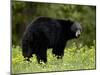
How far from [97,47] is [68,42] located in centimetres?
41

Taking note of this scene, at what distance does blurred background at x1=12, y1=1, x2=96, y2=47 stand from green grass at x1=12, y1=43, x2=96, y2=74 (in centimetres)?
10

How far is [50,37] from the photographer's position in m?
2.61

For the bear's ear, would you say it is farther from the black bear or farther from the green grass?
the green grass

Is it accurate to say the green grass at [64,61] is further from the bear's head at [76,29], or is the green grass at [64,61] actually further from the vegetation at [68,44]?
the bear's head at [76,29]

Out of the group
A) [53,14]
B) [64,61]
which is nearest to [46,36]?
[53,14]

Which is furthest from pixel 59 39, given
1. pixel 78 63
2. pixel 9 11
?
pixel 9 11

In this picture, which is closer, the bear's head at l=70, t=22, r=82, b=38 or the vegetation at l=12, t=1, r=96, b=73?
the vegetation at l=12, t=1, r=96, b=73

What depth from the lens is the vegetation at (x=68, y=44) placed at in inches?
97.7

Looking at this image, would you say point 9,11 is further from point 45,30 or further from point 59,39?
point 59,39

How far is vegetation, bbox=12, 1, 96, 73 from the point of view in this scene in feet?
8.14

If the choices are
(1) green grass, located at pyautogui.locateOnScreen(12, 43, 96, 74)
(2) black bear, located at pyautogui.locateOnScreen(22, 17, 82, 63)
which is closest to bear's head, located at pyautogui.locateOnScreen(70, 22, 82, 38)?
(2) black bear, located at pyautogui.locateOnScreen(22, 17, 82, 63)

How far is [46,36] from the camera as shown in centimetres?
260

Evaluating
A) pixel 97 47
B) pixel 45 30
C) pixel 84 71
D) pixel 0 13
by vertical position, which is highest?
pixel 0 13

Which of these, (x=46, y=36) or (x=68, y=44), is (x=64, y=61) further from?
(x=46, y=36)
